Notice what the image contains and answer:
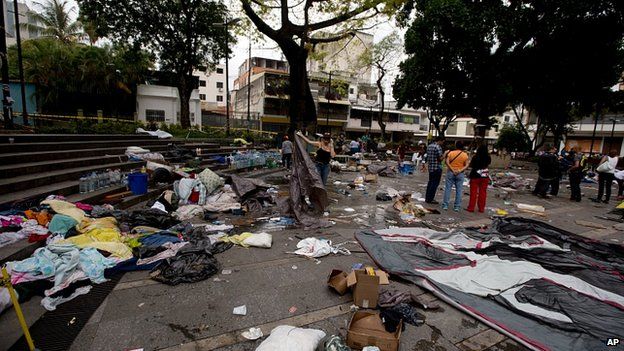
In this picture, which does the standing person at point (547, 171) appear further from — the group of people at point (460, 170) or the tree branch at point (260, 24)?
the tree branch at point (260, 24)

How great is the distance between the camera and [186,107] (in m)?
22.0

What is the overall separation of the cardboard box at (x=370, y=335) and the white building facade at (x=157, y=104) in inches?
996

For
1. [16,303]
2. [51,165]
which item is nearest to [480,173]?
[16,303]

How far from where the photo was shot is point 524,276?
351 cm

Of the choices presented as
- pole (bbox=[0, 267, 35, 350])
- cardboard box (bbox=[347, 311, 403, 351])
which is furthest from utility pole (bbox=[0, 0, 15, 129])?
cardboard box (bbox=[347, 311, 403, 351])

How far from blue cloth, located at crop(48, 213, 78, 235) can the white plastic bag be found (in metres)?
3.66

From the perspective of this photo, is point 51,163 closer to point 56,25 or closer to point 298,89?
point 298,89

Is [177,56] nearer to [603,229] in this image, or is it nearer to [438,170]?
[438,170]

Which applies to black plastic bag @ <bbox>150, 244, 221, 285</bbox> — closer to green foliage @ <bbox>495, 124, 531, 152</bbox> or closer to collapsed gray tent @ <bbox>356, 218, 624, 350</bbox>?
collapsed gray tent @ <bbox>356, 218, 624, 350</bbox>

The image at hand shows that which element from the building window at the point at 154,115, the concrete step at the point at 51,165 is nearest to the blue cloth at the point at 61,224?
the concrete step at the point at 51,165

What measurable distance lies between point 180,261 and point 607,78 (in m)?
26.0

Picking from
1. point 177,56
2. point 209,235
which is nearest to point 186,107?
point 177,56

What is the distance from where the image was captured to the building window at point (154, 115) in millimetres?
25141

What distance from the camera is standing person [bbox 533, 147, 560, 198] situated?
9.45m
